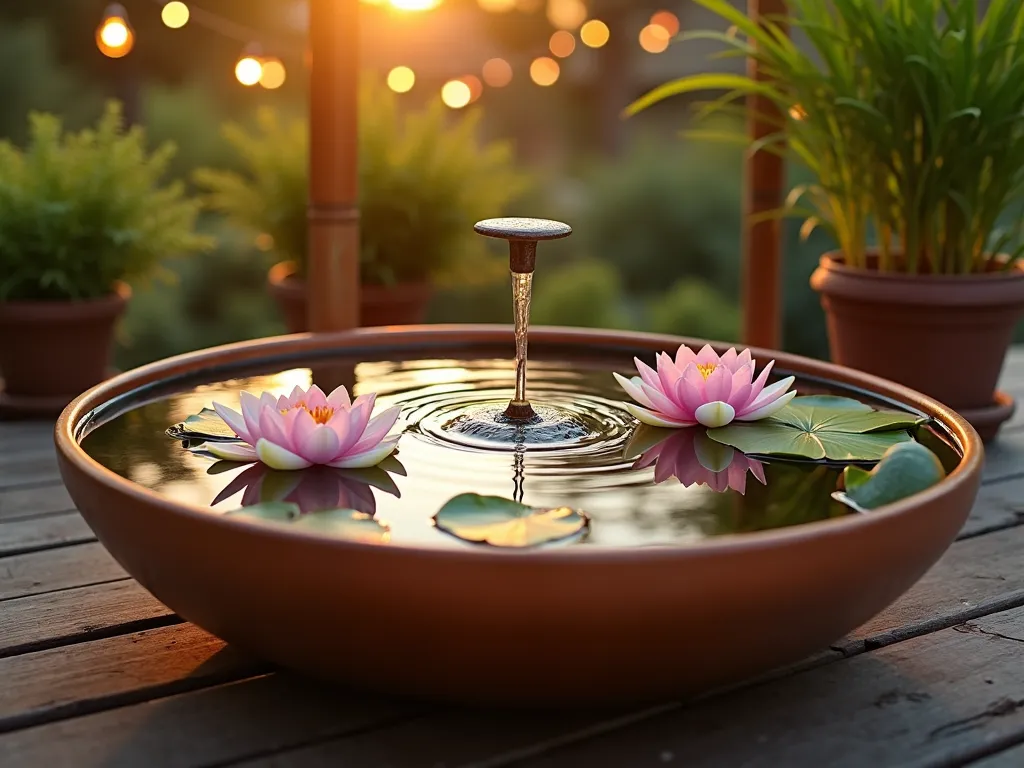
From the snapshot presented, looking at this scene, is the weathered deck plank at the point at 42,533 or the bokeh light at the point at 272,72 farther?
the bokeh light at the point at 272,72

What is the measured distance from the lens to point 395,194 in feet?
9.71

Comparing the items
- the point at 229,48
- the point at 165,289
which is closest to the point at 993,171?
the point at 165,289

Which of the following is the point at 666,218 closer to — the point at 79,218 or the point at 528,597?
the point at 79,218

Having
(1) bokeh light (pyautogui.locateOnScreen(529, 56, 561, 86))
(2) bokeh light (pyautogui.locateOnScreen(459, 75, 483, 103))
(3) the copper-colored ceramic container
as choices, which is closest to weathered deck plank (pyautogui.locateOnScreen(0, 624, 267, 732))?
(3) the copper-colored ceramic container

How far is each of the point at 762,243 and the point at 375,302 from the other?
3.04ft

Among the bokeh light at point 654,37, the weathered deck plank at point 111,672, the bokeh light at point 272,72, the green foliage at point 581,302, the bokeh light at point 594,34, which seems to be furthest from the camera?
the bokeh light at point 594,34

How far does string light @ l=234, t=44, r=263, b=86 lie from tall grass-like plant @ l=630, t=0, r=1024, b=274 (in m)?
1.53

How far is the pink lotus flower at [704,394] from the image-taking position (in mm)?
1264

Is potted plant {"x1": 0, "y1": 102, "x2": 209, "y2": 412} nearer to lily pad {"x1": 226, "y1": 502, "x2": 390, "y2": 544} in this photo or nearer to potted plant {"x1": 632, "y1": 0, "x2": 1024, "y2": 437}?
potted plant {"x1": 632, "y1": 0, "x2": 1024, "y2": 437}

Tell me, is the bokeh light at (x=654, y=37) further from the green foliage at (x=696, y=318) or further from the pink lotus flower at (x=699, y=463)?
the pink lotus flower at (x=699, y=463)

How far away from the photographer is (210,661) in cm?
113

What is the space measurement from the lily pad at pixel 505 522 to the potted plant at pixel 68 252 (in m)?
1.47

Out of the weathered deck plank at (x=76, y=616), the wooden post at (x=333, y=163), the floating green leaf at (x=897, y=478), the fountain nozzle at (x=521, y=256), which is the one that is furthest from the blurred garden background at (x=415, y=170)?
the floating green leaf at (x=897, y=478)

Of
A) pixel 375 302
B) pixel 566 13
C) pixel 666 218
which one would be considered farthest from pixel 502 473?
pixel 566 13
